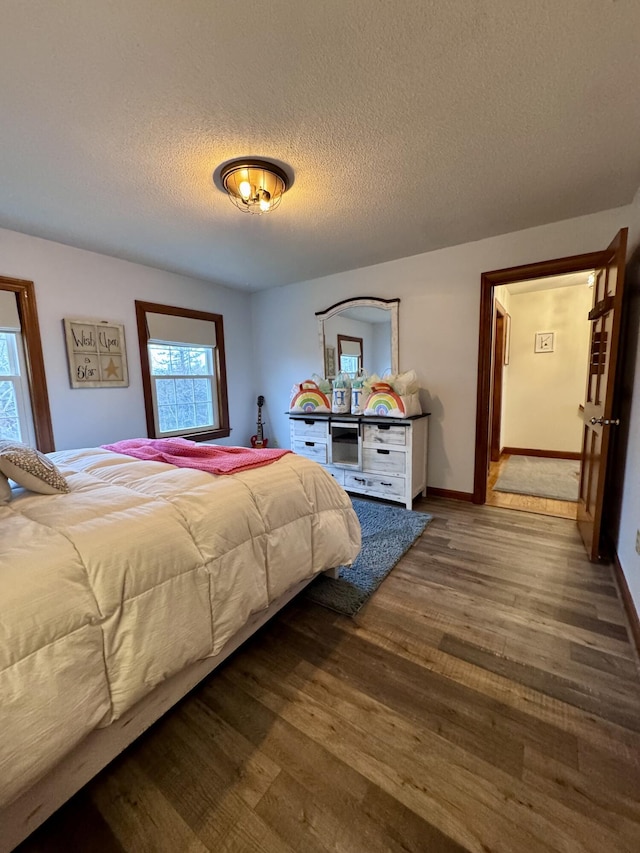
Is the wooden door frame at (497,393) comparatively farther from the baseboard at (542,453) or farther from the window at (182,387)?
the window at (182,387)

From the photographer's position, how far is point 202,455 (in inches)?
76.0

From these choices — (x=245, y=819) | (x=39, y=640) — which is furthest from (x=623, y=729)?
(x=39, y=640)

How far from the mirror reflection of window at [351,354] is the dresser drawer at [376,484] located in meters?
1.14

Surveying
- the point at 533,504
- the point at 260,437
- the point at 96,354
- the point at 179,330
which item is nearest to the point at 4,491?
the point at 96,354

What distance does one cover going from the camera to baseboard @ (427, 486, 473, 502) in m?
3.29

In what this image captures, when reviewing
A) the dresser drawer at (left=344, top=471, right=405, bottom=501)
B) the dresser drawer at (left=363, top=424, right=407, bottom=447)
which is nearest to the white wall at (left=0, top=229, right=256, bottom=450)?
the dresser drawer at (left=344, top=471, right=405, bottom=501)

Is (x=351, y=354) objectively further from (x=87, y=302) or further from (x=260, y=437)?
(x=87, y=302)

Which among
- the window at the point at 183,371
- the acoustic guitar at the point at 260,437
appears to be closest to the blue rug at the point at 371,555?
the acoustic guitar at the point at 260,437

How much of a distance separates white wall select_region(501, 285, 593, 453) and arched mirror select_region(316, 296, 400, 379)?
245 centimetres

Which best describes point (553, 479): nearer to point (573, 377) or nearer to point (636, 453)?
point (573, 377)

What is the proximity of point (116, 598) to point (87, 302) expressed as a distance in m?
2.95

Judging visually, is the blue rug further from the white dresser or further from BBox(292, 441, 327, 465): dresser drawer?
BBox(292, 441, 327, 465): dresser drawer

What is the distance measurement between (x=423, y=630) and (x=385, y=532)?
3.28 feet

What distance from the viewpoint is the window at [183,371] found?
3.51 metres
